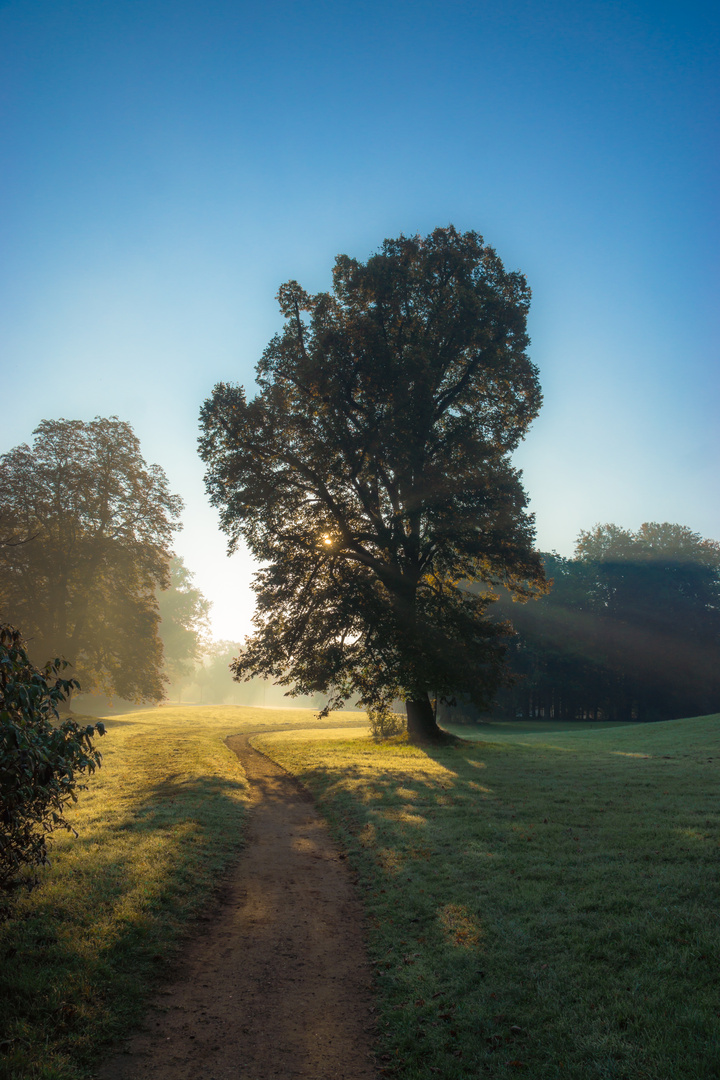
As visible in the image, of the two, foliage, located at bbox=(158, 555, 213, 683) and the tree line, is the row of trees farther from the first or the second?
foliage, located at bbox=(158, 555, 213, 683)

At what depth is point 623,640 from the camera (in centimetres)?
5612

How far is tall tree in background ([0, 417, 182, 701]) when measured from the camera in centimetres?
3512

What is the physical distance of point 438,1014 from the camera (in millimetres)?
5270

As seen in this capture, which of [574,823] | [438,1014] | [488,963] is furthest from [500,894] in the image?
[574,823]

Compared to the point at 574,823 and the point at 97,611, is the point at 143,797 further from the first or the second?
the point at 97,611

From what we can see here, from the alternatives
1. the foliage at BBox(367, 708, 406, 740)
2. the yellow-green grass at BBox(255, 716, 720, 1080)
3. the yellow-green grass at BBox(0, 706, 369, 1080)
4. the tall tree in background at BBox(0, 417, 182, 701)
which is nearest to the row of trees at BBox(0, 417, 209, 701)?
the tall tree in background at BBox(0, 417, 182, 701)

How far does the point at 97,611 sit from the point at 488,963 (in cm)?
3838

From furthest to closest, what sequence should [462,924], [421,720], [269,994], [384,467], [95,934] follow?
[421,720] < [384,467] < [462,924] < [95,934] < [269,994]

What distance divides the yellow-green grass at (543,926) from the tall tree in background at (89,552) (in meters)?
28.6

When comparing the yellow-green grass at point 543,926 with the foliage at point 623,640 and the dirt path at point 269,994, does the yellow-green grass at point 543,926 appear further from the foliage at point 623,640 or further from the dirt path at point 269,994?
the foliage at point 623,640

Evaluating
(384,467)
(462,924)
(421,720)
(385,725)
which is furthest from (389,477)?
(462,924)

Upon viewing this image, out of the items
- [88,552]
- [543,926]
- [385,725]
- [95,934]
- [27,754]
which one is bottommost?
[385,725]

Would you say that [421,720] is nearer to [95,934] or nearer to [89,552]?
[95,934]

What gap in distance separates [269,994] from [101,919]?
2.34 meters
